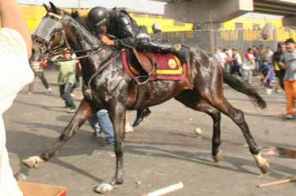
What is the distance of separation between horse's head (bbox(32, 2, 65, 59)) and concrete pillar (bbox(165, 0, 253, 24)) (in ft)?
111

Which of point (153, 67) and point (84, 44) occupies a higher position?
point (84, 44)

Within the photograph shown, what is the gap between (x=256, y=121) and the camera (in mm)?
11750

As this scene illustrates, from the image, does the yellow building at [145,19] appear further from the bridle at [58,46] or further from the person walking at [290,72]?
the bridle at [58,46]

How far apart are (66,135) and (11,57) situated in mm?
5002

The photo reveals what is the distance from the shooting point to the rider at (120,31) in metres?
7.15

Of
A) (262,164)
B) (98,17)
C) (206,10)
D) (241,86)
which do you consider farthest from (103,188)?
(206,10)

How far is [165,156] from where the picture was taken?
8.19m

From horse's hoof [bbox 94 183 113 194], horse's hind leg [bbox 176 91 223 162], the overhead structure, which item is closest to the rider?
horse's hind leg [bbox 176 91 223 162]

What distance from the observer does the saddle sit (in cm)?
696

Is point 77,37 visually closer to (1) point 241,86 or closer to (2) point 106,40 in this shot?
(2) point 106,40

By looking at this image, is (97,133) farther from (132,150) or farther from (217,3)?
(217,3)

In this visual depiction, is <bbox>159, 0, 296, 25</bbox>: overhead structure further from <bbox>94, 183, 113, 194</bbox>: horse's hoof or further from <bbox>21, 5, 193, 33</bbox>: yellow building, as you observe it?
<bbox>94, 183, 113, 194</bbox>: horse's hoof

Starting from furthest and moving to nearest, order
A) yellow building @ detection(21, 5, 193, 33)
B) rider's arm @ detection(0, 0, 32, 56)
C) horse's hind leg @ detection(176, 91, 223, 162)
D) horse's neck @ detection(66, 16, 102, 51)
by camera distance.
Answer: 1. yellow building @ detection(21, 5, 193, 33)
2. horse's hind leg @ detection(176, 91, 223, 162)
3. horse's neck @ detection(66, 16, 102, 51)
4. rider's arm @ detection(0, 0, 32, 56)

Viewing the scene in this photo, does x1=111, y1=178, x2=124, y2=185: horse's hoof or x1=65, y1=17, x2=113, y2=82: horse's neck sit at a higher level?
x1=65, y1=17, x2=113, y2=82: horse's neck
